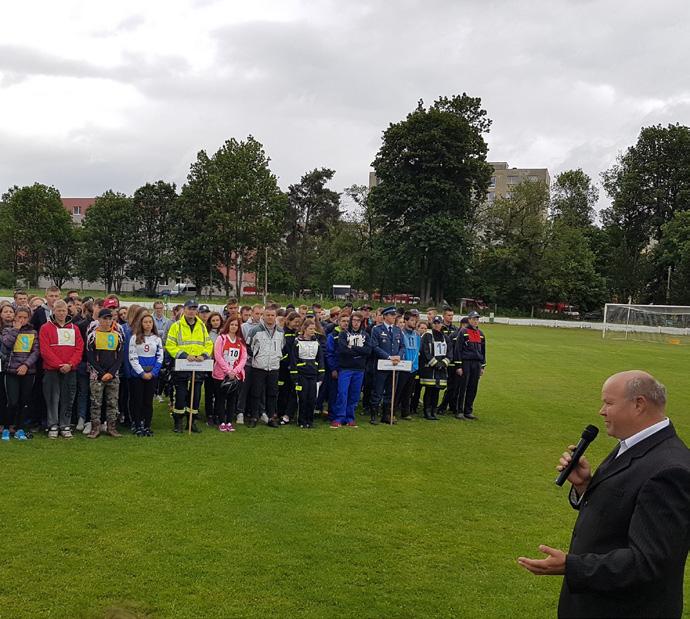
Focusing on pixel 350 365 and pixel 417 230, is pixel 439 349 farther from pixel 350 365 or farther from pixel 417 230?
pixel 417 230

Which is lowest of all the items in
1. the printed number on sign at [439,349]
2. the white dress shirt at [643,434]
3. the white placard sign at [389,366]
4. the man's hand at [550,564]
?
the white placard sign at [389,366]

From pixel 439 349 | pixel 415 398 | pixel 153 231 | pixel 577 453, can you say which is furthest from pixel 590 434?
pixel 153 231

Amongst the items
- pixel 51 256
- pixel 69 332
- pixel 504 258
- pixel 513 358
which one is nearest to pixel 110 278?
pixel 51 256

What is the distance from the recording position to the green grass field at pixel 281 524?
4.48 metres

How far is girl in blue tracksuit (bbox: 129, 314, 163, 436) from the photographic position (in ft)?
29.6

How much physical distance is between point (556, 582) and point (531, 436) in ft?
18.6

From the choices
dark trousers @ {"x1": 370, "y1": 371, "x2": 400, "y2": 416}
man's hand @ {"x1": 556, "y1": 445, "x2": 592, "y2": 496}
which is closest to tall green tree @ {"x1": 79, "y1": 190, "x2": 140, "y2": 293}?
dark trousers @ {"x1": 370, "y1": 371, "x2": 400, "y2": 416}

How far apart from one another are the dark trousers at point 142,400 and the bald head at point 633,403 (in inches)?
305

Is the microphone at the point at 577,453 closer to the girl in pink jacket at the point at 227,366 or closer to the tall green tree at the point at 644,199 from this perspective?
the girl in pink jacket at the point at 227,366

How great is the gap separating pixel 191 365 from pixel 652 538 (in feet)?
26.3

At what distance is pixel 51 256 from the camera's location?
2584 inches

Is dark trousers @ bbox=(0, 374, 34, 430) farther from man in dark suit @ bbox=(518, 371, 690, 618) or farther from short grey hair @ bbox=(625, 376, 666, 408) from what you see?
short grey hair @ bbox=(625, 376, 666, 408)

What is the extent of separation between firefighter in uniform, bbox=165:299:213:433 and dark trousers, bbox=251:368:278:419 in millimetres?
974

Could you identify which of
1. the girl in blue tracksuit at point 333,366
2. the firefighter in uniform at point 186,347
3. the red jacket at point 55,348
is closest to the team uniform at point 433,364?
the girl in blue tracksuit at point 333,366
